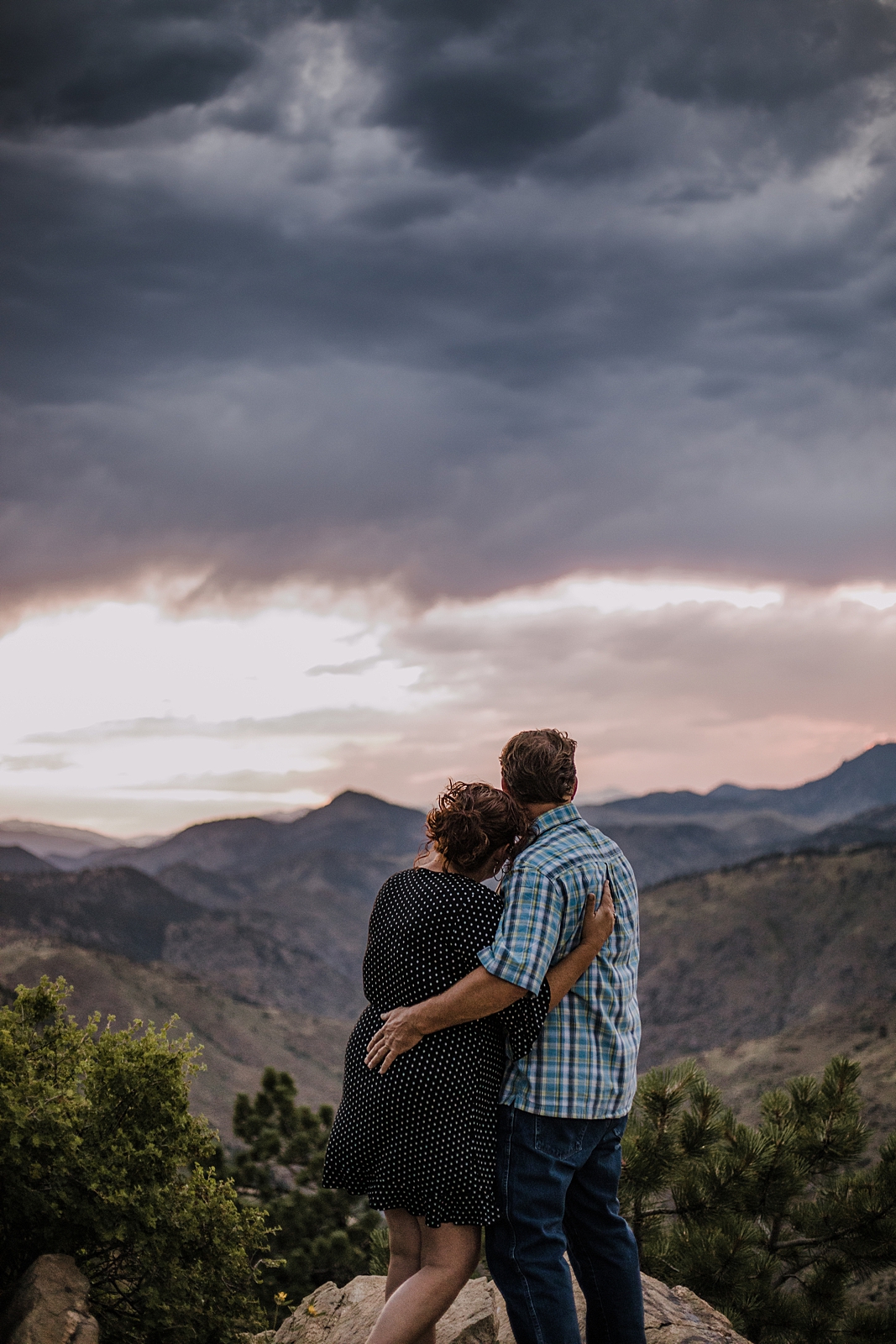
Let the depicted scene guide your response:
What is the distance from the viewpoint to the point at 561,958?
3.92 meters

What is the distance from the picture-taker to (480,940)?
151 inches

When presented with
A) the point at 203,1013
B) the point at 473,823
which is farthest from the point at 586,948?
the point at 203,1013

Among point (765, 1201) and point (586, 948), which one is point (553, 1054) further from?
point (765, 1201)

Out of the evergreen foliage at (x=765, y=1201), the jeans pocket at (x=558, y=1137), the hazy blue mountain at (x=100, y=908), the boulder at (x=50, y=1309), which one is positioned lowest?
the hazy blue mountain at (x=100, y=908)

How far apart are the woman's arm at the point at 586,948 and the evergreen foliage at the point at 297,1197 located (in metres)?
12.5

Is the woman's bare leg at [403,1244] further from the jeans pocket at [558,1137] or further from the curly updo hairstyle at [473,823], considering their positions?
the curly updo hairstyle at [473,823]

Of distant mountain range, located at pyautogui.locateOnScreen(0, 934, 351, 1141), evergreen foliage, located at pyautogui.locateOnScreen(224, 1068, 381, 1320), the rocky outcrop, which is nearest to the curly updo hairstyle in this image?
the rocky outcrop

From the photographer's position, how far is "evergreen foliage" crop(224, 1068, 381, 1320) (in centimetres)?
1508

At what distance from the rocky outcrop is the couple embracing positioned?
4.60 feet

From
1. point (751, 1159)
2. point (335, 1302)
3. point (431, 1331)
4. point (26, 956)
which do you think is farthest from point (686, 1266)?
point (26, 956)

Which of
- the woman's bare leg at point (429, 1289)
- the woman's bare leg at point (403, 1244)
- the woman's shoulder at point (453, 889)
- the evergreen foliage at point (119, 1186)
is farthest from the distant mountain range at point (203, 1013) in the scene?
the woman's shoulder at point (453, 889)

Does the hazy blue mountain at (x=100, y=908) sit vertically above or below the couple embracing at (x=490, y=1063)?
below

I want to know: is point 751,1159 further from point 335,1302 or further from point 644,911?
point 644,911

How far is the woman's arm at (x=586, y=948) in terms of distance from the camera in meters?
3.84
